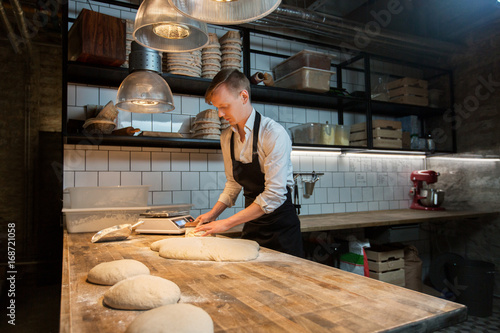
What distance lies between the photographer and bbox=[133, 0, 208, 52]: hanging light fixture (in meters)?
1.29

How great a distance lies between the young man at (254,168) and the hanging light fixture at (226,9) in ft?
1.78

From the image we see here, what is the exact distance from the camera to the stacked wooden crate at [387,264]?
3.09 metres

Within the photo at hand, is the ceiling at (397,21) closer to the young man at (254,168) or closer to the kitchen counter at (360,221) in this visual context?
the young man at (254,168)

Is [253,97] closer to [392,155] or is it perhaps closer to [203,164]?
[203,164]

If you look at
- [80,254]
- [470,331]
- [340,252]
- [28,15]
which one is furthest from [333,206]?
[28,15]

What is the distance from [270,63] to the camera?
347cm

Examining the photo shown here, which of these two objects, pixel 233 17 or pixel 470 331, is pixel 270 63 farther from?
pixel 470 331

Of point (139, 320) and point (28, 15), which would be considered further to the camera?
point (28, 15)

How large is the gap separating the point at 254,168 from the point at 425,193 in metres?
Result: 2.69

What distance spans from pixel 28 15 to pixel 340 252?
3323 mm

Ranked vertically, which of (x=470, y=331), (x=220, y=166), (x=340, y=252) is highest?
(x=220, y=166)

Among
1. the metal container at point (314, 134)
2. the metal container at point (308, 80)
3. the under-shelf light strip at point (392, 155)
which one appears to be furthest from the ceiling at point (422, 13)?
the under-shelf light strip at point (392, 155)

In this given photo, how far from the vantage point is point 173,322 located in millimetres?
666

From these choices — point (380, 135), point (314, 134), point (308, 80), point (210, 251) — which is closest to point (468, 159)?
point (380, 135)
